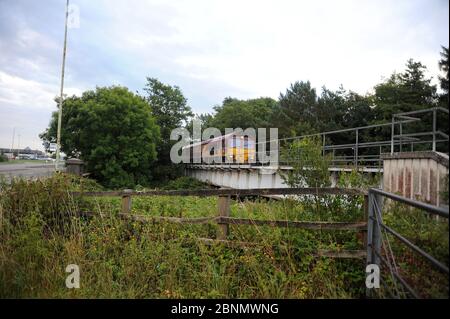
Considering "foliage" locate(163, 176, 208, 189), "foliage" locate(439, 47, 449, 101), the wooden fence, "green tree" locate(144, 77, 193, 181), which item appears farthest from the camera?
"green tree" locate(144, 77, 193, 181)

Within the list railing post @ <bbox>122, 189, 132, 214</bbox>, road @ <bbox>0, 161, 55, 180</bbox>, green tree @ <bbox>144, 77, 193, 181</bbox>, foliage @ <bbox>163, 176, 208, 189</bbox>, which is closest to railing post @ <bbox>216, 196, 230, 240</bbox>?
railing post @ <bbox>122, 189, 132, 214</bbox>

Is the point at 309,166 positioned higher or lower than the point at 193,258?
higher

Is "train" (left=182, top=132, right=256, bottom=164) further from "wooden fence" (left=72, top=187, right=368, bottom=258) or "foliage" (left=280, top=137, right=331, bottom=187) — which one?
"wooden fence" (left=72, top=187, right=368, bottom=258)

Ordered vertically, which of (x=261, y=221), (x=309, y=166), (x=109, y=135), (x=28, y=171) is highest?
(x=109, y=135)

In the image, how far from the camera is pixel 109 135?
3086 cm

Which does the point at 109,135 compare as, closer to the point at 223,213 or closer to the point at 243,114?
the point at 223,213

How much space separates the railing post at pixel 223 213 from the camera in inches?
187

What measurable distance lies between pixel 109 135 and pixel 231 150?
1165 cm

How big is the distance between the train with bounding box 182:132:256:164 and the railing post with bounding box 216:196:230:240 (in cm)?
1785

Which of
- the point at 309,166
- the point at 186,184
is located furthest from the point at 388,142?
the point at 186,184

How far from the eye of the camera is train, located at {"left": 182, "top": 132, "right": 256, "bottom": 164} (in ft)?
83.8

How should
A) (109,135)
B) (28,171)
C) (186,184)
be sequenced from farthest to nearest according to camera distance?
(186,184) < (109,135) < (28,171)

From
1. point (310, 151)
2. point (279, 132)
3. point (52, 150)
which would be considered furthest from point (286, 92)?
point (310, 151)
